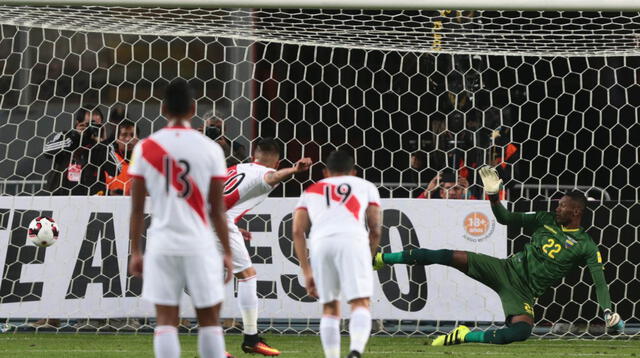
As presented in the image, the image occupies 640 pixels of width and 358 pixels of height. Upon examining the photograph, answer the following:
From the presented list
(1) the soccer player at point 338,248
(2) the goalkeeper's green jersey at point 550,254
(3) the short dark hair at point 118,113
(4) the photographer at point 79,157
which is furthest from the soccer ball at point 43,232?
(2) the goalkeeper's green jersey at point 550,254

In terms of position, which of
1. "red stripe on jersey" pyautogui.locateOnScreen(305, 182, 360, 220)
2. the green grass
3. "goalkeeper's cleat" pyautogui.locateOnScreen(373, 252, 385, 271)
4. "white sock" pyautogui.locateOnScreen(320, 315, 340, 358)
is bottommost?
the green grass

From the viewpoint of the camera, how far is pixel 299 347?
8836 mm

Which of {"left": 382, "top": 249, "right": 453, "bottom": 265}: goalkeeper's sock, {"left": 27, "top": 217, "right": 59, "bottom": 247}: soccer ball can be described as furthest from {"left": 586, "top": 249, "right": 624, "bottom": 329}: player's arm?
{"left": 27, "top": 217, "right": 59, "bottom": 247}: soccer ball

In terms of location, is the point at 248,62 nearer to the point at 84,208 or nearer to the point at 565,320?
the point at 84,208

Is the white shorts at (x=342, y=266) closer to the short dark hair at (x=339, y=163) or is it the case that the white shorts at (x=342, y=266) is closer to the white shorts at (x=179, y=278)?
the short dark hair at (x=339, y=163)

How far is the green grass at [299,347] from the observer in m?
8.27

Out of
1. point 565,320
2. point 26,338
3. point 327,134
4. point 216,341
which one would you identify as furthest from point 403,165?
point 216,341

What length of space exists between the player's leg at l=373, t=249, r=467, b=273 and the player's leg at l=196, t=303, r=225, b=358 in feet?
12.0

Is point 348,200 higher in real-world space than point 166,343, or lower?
higher

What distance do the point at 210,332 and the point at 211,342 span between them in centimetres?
5

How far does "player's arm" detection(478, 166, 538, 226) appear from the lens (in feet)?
28.7

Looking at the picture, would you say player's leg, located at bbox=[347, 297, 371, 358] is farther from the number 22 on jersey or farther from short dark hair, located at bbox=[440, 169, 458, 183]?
short dark hair, located at bbox=[440, 169, 458, 183]

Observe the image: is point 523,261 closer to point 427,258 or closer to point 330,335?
point 427,258

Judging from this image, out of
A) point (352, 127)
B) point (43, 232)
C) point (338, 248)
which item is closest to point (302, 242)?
point (338, 248)
